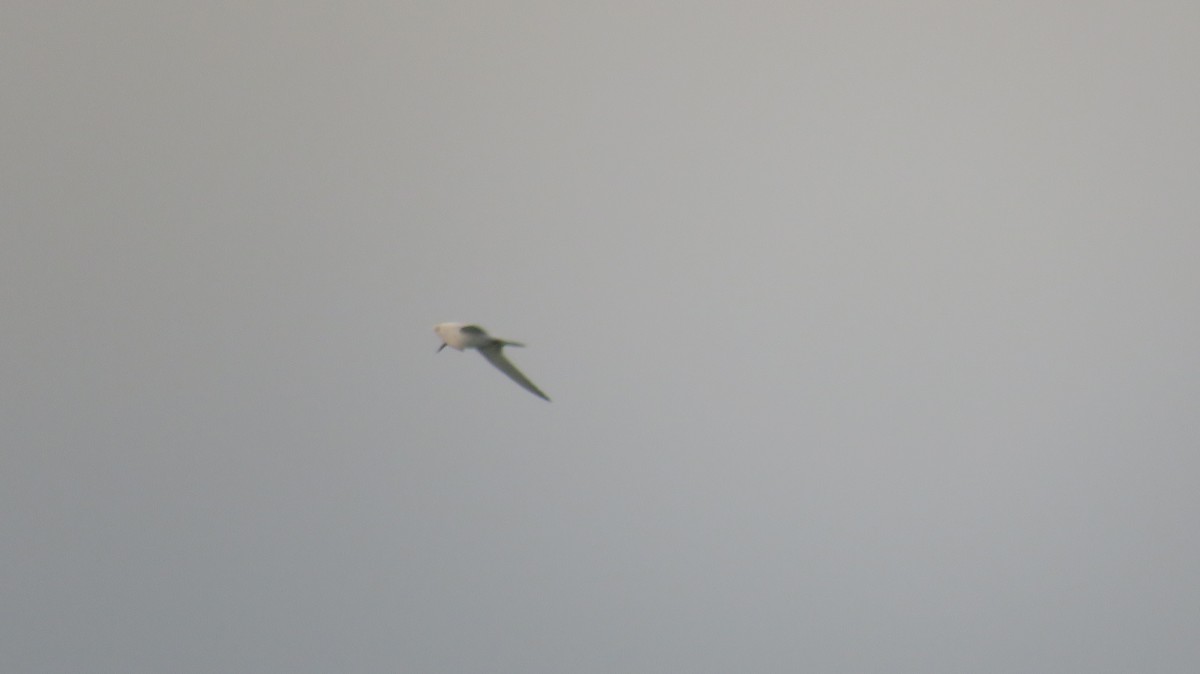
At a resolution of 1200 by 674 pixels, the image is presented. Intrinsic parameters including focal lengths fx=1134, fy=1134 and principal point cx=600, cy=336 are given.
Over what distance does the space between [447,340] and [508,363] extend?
0.04 metres

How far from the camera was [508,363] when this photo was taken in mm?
610

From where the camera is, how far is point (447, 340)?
0.60m
